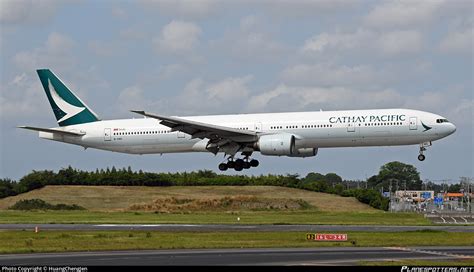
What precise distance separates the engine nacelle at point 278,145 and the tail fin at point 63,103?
579 inches

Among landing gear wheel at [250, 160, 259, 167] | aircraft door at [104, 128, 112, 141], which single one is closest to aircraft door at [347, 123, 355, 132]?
landing gear wheel at [250, 160, 259, 167]

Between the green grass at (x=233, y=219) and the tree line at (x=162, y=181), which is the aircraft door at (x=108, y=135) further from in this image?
the tree line at (x=162, y=181)

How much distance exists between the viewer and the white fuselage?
186 feet

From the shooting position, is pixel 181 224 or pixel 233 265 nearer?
pixel 233 265

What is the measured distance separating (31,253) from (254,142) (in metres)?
25.2

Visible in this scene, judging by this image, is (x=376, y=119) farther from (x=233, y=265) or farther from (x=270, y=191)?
(x=270, y=191)

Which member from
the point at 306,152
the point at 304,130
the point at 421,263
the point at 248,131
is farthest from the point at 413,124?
the point at 421,263

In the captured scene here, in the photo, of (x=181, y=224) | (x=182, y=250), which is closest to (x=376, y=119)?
(x=181, y=224)

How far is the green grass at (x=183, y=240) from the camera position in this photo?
132ft

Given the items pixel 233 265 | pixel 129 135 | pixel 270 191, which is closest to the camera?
pixel 233 265

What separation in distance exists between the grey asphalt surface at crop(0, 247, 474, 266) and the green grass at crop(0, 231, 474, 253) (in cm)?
239

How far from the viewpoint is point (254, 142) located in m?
60.3

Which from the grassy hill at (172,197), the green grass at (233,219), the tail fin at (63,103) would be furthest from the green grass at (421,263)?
the grassy hill at (172,197)

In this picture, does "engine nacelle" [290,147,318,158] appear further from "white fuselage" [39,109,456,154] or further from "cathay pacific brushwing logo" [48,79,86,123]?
"cathay pacific brushwing logo" [48,79,86,123]
